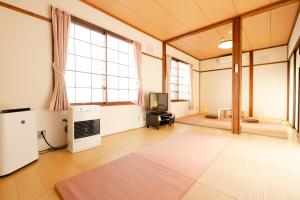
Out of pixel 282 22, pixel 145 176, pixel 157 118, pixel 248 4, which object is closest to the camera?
pixel 145 176

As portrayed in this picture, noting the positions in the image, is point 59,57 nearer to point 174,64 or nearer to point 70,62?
point 70,62

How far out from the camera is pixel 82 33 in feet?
9.36

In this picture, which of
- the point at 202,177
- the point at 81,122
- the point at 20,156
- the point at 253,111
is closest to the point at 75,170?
the point at 20,156

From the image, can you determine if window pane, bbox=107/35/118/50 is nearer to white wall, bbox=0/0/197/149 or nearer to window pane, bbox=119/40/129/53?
window pane, bbox=119/40/129/53

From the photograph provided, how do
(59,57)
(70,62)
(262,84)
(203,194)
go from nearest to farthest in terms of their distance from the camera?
(203,194), (59,57), (70,62), (262,84)

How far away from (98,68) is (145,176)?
2401mm

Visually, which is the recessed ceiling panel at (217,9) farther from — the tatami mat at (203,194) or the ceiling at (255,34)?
the tatami mat at (203,194)

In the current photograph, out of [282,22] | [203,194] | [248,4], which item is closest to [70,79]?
[203,194]

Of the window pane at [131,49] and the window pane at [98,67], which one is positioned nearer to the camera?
the window pane at [98,67]

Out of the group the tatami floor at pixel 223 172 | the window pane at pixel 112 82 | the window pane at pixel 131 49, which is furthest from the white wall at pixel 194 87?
the tatami floor at pixel 223 172

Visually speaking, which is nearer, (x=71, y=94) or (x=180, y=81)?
(x=71, y=94)

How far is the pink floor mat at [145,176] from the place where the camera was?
1.29m

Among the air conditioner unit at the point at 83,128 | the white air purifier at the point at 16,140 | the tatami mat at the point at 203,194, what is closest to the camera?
the tatami mat at the point at 203,194

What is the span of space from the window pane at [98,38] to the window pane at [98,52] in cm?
9
